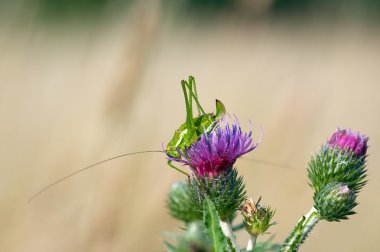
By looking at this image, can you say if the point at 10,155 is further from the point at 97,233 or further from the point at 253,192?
the point at 97,233

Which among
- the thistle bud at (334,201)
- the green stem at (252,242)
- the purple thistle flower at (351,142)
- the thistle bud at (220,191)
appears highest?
the purple thistle flower at (351,142)

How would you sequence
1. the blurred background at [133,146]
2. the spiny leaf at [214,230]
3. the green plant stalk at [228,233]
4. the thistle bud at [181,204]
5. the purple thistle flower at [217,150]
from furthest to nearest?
the blurred background at [133,146]
the thistle bud at [181,204]
the purple thistle flower at [217,150]
the green plant stalk at [228,233]
the spiny leaf at [214,230]

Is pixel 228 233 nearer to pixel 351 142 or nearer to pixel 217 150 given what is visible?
pixel 217 150

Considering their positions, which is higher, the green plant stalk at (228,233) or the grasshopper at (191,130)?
the grasshopper at (191,130)

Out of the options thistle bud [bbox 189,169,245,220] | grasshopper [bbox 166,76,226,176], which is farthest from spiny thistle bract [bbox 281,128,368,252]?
grasshopper [bbox 166,76,226,176]

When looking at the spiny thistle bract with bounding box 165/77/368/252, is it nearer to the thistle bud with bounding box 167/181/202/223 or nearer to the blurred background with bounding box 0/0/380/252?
the blurred background with bounding box 0/0/380/252

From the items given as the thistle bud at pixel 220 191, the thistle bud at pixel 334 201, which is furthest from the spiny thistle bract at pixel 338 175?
the thistle bud at pixel 220 191

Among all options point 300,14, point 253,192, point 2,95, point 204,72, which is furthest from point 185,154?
point 300,14

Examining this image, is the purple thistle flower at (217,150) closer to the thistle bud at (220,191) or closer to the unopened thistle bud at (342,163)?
the thistle bud at (220,191)
